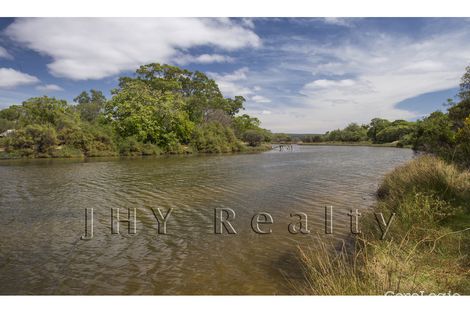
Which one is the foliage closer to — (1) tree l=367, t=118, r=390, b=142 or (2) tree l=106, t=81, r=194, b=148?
(1) tree l=367, t=118, r=390, b=142

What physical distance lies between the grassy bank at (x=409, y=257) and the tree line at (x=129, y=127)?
35.5 m

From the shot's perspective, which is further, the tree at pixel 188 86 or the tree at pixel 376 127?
the tree at pixel 376 127

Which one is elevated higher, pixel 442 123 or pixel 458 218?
pixel 442 123

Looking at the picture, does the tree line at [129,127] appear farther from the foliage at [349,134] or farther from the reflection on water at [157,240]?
the foliage at [349,134]

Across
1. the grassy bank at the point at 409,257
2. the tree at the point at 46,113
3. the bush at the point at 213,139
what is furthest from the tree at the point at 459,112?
the tree at the point at 46,113

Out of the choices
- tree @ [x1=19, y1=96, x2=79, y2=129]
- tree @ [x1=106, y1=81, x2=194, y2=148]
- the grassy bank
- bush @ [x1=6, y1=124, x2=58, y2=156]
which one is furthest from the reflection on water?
tree @ [x1=19, y1=96, x2=79, y2=129]

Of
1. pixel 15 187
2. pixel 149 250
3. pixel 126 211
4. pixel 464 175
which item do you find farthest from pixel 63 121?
pixel 464 175

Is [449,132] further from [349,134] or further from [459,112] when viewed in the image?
[349,134]

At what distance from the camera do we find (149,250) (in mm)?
7078

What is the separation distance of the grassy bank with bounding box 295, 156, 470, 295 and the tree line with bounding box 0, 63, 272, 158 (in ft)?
116

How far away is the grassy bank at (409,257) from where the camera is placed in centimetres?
426

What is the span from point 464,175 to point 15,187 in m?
18.6

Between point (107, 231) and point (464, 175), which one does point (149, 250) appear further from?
point (464, 175)

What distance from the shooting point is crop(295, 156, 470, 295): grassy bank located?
4.26 m
